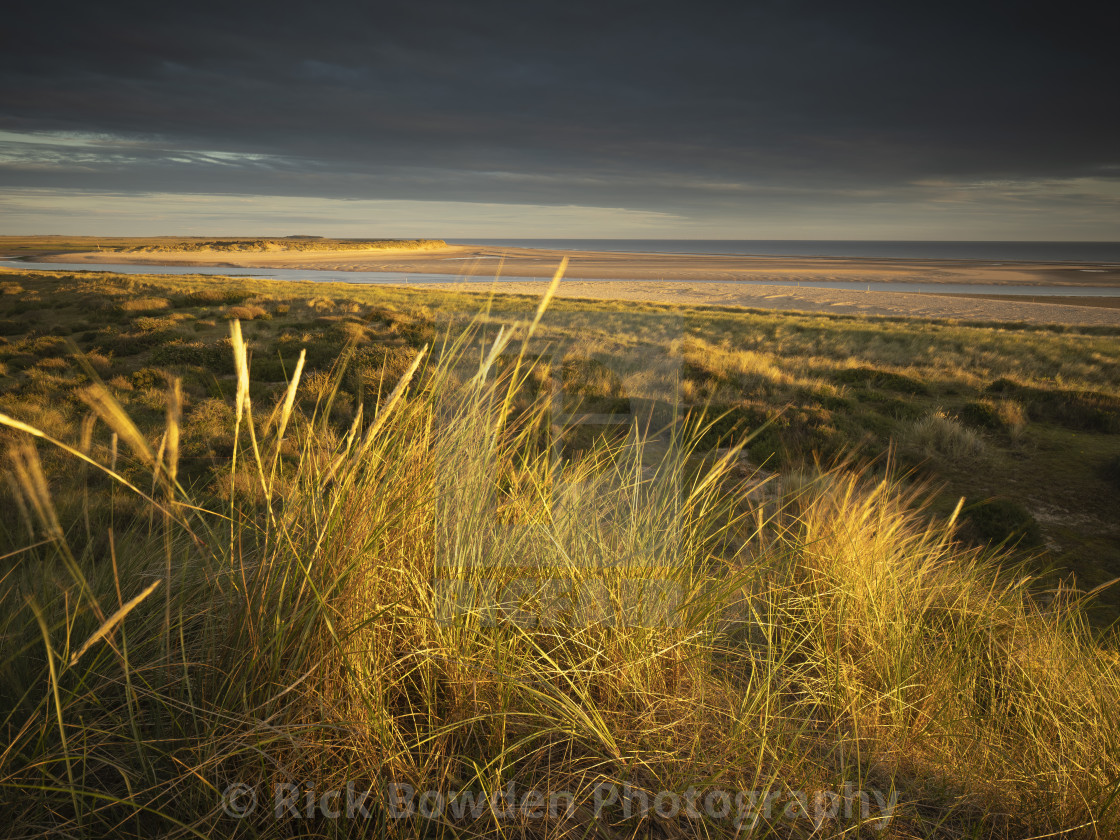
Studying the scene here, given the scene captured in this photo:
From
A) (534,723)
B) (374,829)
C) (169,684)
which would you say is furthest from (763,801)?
(169,684)

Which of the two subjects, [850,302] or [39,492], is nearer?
[39,492]

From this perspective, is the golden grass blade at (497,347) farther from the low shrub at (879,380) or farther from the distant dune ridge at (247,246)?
the distant dune ridge at (247,246)

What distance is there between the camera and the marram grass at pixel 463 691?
4.88 ft

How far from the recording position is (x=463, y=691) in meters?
1.81

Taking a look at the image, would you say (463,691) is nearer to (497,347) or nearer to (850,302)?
(497,347)

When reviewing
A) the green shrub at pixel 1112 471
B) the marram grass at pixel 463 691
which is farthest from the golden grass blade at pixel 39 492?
the green shrub at pixel 1112 471

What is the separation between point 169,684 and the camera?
166 cm

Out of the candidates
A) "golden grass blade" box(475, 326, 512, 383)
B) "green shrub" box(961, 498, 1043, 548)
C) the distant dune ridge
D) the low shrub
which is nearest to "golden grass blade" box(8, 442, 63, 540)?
"golden grass blade" box(475, 326, 512, 383)

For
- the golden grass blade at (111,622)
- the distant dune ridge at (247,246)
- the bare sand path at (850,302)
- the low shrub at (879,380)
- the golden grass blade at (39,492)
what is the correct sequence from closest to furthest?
the golden grass blade at (111,622) < the golden grass blade at (39,492) < the low shrub at (879,380) < the bare sand path at (850,302) < the distant dune ridge at (247,246)

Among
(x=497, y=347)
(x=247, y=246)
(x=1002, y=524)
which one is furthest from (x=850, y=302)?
(x=247, y=246)

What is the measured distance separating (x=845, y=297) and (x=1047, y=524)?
44.7 m

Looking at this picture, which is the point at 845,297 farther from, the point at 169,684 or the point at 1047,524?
the point at 169,684

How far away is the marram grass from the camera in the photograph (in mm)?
1487

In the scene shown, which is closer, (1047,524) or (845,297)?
(1047,524)
